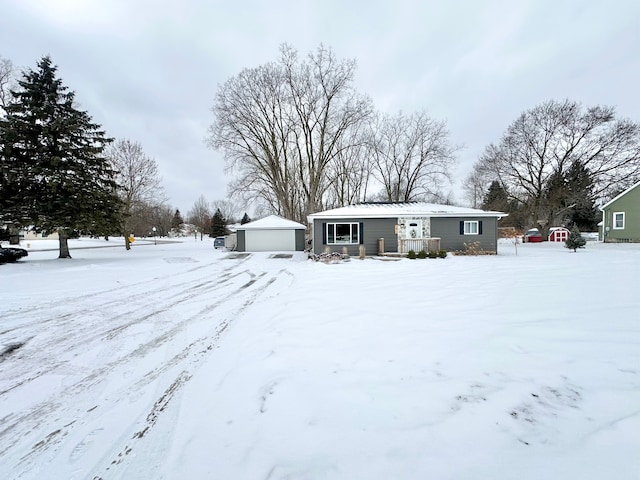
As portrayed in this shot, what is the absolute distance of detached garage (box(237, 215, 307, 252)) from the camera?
842 inches

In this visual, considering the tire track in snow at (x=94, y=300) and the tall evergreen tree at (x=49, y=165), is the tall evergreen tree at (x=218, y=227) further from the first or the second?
the tire track in snow at (x=94, y=300)

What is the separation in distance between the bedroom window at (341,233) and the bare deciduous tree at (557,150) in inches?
715

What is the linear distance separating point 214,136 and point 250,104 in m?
4.26

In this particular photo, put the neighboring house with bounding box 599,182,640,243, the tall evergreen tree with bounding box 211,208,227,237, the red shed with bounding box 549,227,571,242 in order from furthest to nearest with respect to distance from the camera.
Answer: the tall evergreen tree with bounding box 211,208,227,237, the red shed with bounding box 549,227,571,242, the neighboring house with bounding box 599,182,640,243

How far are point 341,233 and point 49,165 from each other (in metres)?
15.5

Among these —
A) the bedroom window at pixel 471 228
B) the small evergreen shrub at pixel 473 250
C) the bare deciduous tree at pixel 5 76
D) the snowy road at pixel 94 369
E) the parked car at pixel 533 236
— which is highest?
the bare deciduous tree at pixel 5 76

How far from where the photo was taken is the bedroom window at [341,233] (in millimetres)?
15477

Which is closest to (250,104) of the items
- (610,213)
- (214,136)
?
(214,136)

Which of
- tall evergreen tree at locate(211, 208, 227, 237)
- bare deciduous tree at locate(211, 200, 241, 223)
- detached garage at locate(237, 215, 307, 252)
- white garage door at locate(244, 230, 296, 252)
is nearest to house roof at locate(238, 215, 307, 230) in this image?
detached garage at locate(237, 215, 307, 252)

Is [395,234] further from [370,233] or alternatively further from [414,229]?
[370,233]

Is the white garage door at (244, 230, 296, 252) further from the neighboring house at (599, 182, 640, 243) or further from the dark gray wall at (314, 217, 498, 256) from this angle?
the neighboring house at (599, 182, 640, 243)

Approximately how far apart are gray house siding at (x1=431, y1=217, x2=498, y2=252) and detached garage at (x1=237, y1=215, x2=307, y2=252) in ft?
33.0

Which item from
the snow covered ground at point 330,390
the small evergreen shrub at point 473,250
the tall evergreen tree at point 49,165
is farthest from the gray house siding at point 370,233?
the tall evergreen tree at point 49,165

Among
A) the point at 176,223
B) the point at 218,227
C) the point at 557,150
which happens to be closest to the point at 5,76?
the point at 218,227
